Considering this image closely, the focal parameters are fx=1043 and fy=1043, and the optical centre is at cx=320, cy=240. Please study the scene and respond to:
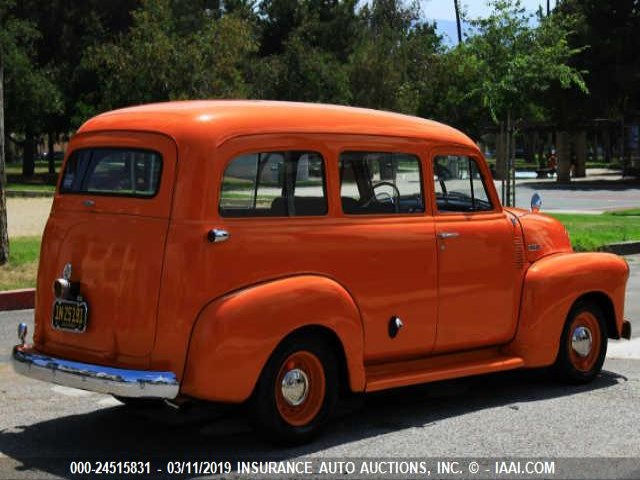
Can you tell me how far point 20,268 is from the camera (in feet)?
45.4

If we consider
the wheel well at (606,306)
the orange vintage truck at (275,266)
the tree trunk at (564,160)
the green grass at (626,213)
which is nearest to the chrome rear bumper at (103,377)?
the orange vintage truck at (275,266)

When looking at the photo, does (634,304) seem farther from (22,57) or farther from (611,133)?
(611,133)

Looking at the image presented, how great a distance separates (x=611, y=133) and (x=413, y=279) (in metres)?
88.1

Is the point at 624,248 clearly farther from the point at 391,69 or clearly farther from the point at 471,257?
the point at 391,69

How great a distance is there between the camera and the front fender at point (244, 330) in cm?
558

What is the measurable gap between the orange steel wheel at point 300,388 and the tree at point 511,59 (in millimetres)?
14599

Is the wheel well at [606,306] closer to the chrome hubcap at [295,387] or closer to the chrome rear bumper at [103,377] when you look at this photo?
the chrome hubcap at [295,387]

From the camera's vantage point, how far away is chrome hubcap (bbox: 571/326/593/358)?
7672mm

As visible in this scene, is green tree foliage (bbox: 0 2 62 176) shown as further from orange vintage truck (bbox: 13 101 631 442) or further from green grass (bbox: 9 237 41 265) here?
orange vintage truck (bbox: 13 101 631 442)

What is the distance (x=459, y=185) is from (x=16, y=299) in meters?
6.78

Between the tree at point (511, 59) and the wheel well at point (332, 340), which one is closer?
the wheel well at point (332, 340)

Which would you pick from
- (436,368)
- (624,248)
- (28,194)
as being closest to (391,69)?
(28,194)

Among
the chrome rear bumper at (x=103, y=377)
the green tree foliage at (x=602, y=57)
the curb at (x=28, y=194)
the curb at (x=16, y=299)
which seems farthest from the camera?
the green tree foliage at (x=602, y=57)

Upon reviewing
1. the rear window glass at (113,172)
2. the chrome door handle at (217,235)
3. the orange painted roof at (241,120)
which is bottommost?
the chrome door handle at (217,235)
